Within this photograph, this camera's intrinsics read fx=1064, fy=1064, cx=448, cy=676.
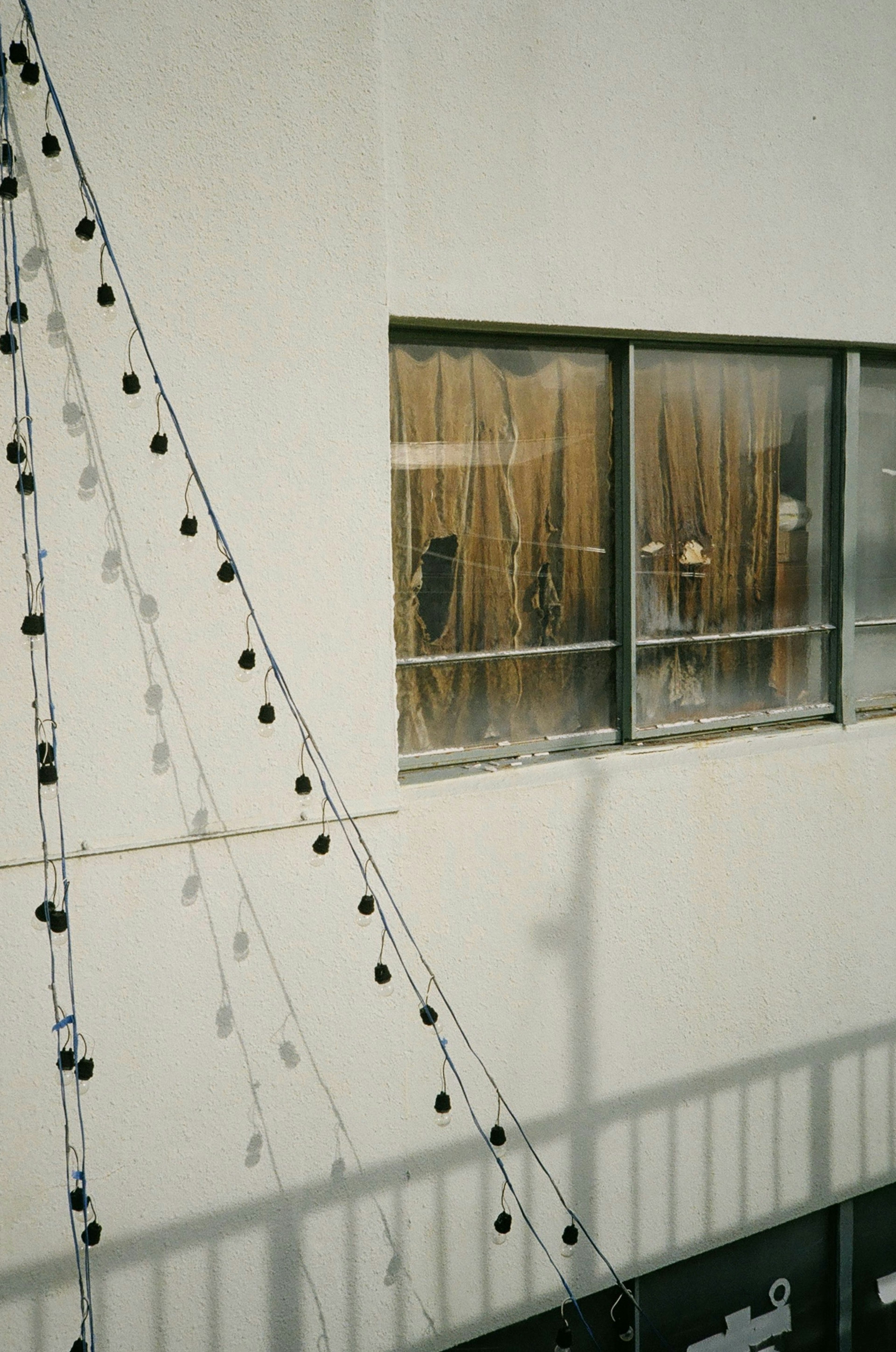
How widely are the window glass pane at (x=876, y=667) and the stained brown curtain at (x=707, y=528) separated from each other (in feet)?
1.26

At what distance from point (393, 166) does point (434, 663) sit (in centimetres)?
145

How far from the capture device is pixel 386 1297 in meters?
3.19

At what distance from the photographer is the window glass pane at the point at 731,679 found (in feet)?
12.3

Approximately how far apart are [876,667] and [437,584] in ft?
6.41

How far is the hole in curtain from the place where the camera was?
3352 millimetres

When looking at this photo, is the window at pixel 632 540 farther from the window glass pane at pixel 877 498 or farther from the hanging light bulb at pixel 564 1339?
the hanging light bulb at pixel 564 1339

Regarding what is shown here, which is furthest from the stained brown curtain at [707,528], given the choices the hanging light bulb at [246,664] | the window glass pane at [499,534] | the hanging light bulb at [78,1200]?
the hanging light bulb at [78,1200]

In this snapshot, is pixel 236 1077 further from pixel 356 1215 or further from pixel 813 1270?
pixel 813 1270

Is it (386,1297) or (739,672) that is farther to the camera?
(739,672)

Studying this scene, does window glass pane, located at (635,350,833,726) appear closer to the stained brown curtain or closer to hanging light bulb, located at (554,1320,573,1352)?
Result: the stained brown curtain

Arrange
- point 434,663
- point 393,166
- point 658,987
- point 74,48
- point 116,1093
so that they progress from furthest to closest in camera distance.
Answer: point 658,987 → point 434,663 → point 393,166 → point 116,1093 → point 74,48

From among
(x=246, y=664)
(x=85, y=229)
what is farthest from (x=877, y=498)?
(x=85, y=229)

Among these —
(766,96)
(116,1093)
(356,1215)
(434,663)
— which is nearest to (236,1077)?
(116,1093)

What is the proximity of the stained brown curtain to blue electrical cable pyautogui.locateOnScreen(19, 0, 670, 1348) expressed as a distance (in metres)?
1.19
